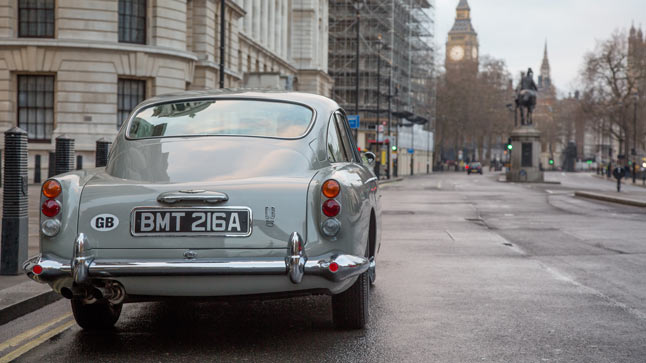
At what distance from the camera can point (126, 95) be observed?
113ft

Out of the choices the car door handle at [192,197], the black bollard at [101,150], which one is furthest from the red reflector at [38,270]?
the black bollard at [101,150]

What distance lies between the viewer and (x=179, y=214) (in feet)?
16.5

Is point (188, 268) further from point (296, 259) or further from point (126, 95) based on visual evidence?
point (126, 95)

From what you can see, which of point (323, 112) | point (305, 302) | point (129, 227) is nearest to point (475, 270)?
point (305, 302)

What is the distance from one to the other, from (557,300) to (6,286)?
4.61m

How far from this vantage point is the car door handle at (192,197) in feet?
16.5

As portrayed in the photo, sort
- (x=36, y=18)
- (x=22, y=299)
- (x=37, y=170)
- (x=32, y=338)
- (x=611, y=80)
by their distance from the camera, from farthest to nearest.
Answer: (x=611, y=80) → (x=36, y=18) → (x=37, y=170) → (x=22, y=299) → (x=32, y=338)

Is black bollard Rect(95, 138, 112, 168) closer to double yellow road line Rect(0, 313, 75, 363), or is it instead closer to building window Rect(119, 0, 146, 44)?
double yellow road line Rect(0, 313, 75, 363)

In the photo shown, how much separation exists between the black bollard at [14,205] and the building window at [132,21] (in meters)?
27.3

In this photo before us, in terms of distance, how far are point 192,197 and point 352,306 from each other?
1.41 m

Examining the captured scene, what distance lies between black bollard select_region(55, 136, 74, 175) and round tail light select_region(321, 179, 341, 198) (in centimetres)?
465

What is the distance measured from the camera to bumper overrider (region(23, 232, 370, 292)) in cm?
486

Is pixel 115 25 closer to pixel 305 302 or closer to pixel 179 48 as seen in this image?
pixel 179 48

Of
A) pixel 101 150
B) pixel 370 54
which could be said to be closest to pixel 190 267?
pixel 101 150
